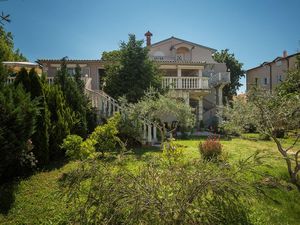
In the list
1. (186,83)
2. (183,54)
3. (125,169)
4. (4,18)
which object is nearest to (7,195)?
(125,169)

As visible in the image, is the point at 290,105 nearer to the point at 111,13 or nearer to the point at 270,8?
the point at 270,8

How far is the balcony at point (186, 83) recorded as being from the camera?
19844 mm

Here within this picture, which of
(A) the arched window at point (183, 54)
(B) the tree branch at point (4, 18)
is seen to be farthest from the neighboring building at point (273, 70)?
(B) the tree branch at point (4, 18)

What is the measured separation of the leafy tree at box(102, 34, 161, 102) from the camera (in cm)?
1781

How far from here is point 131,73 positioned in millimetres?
18078

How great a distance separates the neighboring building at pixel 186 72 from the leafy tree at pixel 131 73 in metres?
1.92

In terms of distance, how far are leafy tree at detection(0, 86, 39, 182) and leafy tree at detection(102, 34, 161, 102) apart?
1073 cm

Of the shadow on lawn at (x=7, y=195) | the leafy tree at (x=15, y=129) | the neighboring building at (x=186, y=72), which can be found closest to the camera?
the shadow on lawn at (x=7, y=195)

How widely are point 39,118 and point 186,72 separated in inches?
822

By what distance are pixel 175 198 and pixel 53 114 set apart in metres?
6.43

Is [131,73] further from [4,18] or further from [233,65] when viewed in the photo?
[233,65]

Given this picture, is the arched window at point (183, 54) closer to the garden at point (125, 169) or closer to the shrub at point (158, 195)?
the garden at point (125, 169)

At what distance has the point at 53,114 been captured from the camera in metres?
8.66

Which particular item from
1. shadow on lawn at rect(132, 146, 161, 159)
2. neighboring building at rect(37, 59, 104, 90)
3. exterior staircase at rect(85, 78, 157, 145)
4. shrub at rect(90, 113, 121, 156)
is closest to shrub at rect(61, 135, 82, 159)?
shrub at rect(90, 113, 121, 156)
